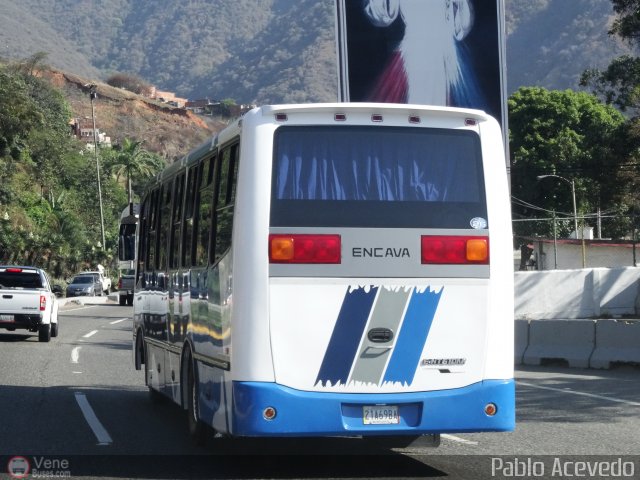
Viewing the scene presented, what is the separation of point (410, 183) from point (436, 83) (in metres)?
16.1

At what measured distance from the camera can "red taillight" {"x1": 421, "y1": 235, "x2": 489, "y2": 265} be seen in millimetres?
9586

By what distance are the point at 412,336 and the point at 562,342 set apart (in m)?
12.8

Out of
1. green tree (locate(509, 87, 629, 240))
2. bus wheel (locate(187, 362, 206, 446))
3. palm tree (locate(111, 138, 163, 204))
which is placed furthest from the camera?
palm tree (locate(111, 138, 163, 204))

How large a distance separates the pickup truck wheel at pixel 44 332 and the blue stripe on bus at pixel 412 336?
19.3 m

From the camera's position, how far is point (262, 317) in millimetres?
9219

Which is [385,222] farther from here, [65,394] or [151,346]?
[65,394]

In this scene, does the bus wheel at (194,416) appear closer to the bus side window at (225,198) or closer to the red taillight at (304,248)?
the bus side window at (225,198)

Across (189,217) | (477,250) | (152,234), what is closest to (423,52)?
(152,234)

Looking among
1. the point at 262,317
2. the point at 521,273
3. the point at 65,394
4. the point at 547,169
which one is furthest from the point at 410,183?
the point at 547,169

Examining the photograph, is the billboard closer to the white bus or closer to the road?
the road

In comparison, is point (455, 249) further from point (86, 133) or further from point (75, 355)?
point (86, 133)

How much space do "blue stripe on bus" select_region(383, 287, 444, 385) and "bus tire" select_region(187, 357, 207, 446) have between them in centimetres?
241

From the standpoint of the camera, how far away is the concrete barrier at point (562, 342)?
21125 millimetres

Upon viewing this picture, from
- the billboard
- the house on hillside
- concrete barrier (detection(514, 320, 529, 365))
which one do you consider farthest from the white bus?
the house on hillside
